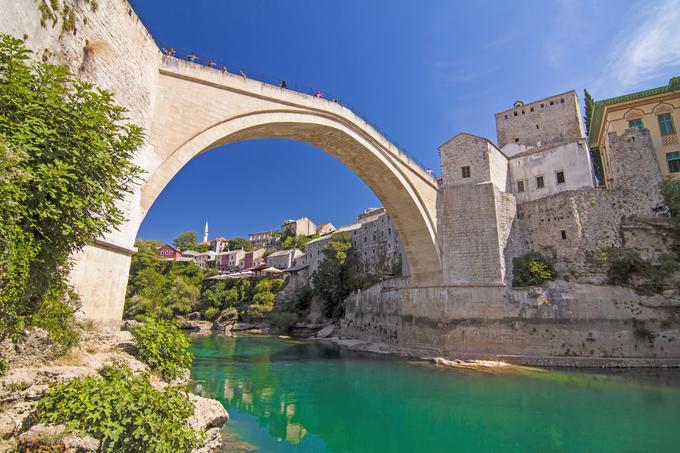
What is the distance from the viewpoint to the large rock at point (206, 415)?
15.3 feet

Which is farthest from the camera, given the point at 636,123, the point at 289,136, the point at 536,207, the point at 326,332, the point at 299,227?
the point at 299,227

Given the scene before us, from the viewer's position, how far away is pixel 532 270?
13.8 metres

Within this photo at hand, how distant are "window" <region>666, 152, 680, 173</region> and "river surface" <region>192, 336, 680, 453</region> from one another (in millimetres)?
9322

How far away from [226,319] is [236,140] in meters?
24.4

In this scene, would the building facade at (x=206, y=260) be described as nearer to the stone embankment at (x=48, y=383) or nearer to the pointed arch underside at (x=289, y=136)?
the pointed arch underside at (x=289, y=136)

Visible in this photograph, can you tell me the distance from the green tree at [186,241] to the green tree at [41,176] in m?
63.3

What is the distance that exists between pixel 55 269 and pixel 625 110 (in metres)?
22.0

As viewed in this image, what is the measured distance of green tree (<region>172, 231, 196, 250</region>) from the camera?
62.7 m

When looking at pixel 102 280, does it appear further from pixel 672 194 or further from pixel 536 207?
pixel 672 194

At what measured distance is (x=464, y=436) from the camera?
22.3 feet

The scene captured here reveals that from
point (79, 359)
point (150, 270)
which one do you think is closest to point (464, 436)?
point (79, 359)

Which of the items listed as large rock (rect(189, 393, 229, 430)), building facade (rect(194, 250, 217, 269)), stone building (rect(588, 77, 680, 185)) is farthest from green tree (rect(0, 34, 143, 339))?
building facade (rect(194, 250, 217, 269))

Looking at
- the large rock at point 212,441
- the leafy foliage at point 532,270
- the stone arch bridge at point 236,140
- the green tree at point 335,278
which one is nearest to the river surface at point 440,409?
the large rock at point 212,441

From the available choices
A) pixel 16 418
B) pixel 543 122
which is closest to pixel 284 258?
pixel 543 122
